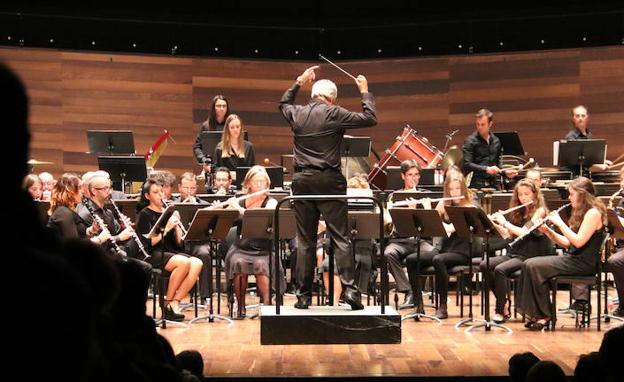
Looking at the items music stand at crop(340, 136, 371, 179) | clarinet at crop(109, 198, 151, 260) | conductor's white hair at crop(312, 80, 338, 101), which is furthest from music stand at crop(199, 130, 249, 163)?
conductor's white hair at crop(312, 80, 338, 101)

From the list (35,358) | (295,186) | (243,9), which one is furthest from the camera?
(243,9)

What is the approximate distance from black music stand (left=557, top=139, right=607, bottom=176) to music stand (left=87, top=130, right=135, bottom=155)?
4867 millimetres

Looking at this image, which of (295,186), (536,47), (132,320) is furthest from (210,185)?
(132,320)

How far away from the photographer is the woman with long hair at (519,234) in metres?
7.91

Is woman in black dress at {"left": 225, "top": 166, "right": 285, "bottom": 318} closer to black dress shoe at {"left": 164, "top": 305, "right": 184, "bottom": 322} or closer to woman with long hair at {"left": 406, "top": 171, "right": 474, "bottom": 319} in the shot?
black dress shoe at {"left": 164, "top": 305, "right": 184, "bottom": 322}

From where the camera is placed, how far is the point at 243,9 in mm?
13031

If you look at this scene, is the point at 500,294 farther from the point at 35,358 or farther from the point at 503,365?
the point at 35,358

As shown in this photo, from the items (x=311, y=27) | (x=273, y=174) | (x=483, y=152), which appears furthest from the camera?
(x=311, y=27)

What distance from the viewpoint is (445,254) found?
8352mm

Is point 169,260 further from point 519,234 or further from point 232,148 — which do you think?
point 519,234

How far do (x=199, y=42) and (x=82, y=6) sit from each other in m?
1.76

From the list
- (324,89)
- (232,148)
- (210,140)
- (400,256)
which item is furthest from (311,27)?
(324,89)

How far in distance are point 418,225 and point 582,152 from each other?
308 cm

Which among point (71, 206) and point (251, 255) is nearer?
point (71, 206)
